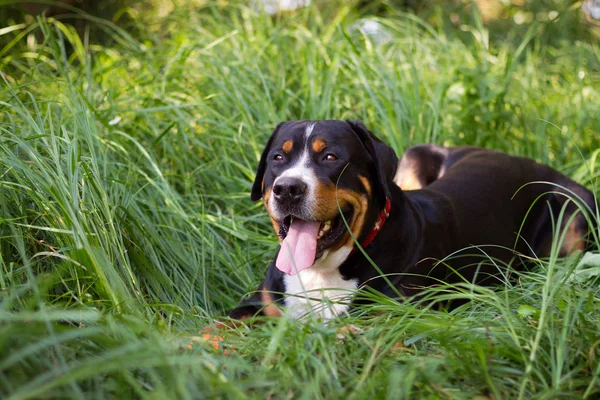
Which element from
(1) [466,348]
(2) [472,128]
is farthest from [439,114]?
(1) [466,348]

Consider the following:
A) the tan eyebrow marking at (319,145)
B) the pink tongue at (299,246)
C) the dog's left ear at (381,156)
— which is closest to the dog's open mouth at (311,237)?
the pink tongue at (299,246)

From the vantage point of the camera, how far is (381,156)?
354 centimetres

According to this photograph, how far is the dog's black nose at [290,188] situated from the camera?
3350mm

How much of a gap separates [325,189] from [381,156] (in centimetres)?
36

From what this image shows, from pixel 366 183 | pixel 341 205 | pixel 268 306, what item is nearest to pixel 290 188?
pixel 341 205

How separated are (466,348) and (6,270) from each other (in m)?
1.87

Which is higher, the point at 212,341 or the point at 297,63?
the point at 297,63

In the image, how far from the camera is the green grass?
2143mm

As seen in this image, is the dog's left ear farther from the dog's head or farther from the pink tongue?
the pink tongue

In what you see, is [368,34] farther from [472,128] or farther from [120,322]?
[120,322]

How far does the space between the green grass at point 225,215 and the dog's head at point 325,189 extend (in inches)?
17.2

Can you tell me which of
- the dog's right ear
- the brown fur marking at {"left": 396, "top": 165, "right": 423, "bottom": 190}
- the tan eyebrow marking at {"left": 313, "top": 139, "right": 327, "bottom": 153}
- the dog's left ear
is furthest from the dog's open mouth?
the brown fur marking at {"left": 396, "top": 165, "right": 423, "bottom": 190}

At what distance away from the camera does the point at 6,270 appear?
2982 mm

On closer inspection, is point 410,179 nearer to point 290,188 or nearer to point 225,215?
point 225,215
